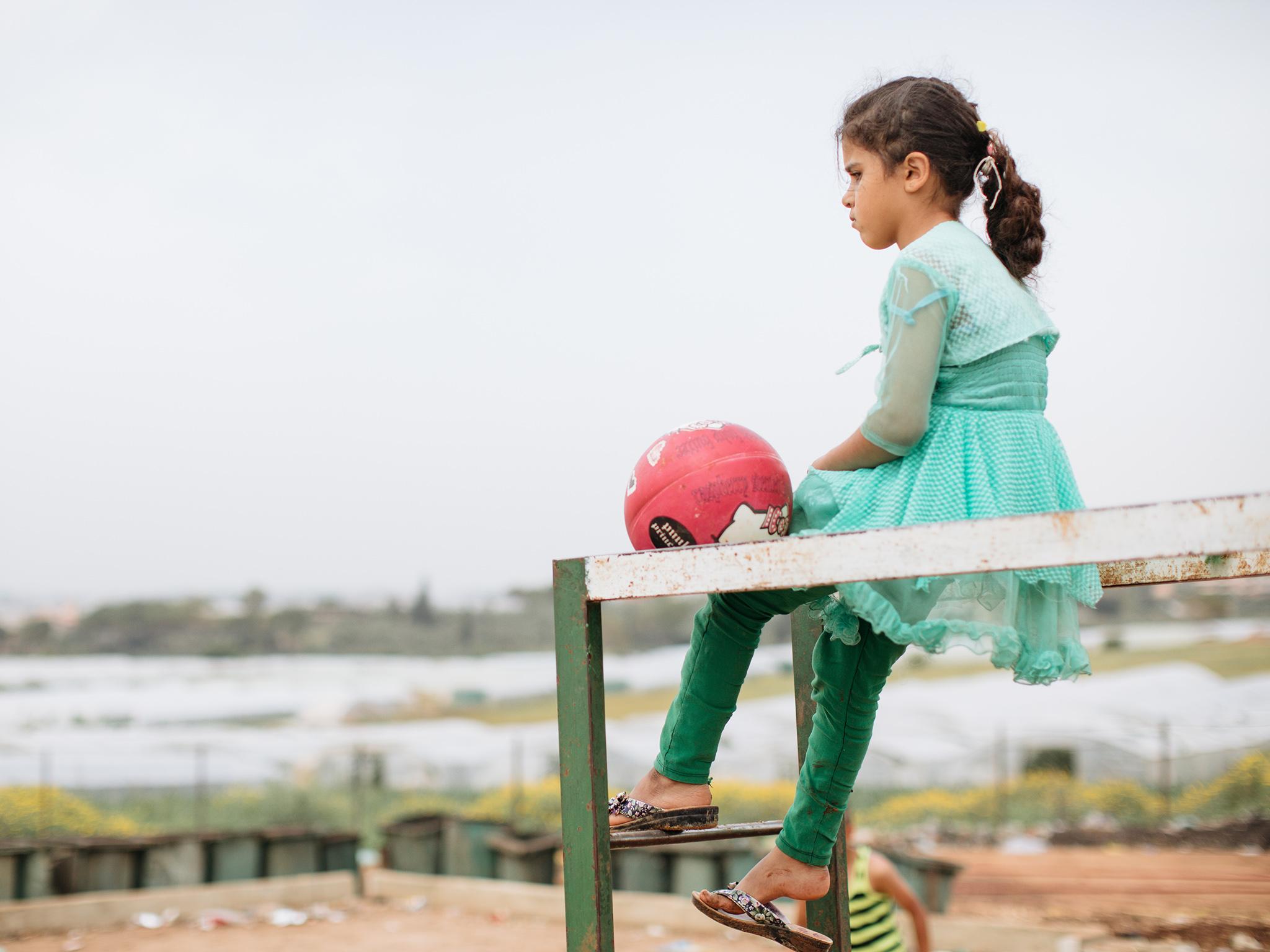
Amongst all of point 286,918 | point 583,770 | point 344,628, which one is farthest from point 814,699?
point 344,628

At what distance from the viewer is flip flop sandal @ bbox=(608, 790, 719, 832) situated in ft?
8.43

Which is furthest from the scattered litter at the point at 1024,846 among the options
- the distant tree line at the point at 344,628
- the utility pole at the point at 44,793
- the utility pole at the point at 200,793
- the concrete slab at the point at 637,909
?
the distant tree line at the point at 344,628

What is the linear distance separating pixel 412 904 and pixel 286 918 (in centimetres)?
102

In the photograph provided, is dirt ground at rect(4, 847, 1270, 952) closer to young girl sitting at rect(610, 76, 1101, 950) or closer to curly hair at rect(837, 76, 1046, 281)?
young girl sitting at rect(610, 76, 1101, 950)

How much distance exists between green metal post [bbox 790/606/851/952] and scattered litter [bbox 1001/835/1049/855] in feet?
35.5

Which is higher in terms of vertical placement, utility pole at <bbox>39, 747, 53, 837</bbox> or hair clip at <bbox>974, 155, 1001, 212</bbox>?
hair clip at <bbox>974, 155, 1001, 212</bbox>

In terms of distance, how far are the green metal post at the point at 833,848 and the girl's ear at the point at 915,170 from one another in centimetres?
102

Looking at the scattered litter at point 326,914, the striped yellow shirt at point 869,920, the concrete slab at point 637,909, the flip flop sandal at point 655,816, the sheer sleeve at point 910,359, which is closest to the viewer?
the sheer sleeve at point 910,359

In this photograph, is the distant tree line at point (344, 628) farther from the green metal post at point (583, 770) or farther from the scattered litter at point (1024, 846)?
the green metal post at point (583, 770)

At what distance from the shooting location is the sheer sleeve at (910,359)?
230cm

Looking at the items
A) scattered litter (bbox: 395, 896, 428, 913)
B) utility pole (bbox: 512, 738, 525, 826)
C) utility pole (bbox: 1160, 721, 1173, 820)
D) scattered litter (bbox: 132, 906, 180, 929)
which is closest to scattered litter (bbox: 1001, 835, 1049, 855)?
utility pole (bbox: 1160, 721, 1173, 820)

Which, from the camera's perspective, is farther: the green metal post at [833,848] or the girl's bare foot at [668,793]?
the green metal post at [833,848]

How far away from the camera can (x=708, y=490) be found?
2.48 meters

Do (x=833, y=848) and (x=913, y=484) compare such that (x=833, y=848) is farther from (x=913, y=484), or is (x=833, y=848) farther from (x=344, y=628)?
(x=344, y=628)
